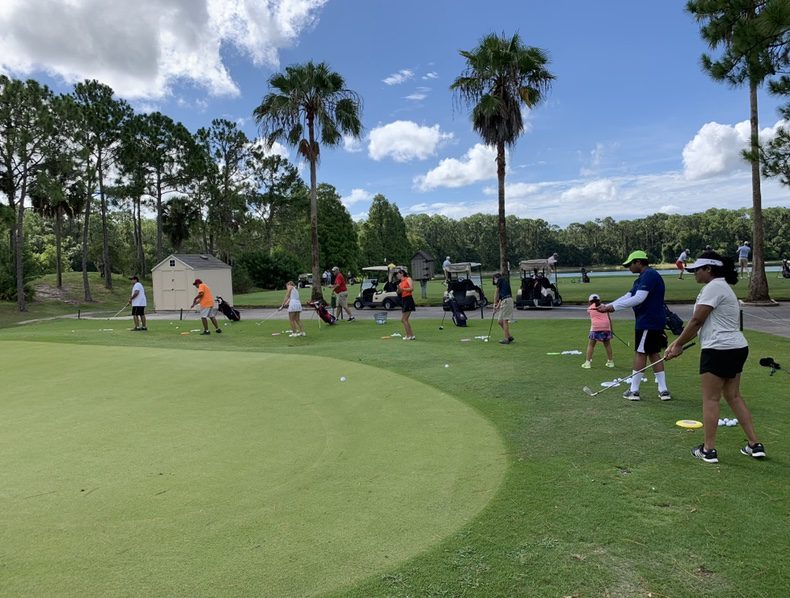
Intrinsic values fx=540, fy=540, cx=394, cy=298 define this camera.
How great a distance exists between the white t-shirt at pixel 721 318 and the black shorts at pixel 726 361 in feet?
0.14

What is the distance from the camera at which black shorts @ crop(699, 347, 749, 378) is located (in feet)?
14.3

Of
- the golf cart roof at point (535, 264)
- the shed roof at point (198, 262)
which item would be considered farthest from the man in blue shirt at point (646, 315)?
the shed roof at point (198, 262)

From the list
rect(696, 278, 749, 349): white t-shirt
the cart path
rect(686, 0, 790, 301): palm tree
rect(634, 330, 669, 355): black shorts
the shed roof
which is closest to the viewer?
rect(696, 278, 749, 349): white t-shirt

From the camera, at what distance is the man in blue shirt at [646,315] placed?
21.2ft

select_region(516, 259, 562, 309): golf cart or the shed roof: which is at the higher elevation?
the shed roof

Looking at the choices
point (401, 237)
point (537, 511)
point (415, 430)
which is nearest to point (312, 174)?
point (415, 430)

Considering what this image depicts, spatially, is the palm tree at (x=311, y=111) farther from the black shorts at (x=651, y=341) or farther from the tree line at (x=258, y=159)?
the black shorts at (x=651, y=341)

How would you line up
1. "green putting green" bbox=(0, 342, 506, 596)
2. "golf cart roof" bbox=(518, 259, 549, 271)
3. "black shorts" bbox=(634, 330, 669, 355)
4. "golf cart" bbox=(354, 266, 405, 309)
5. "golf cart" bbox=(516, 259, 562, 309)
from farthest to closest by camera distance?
"golf cart" bbox=(354, 266, 405, 309) < "golf cart roof" bbox=(518, 259, 549, 271) < "golf cart" bbox=(516, 259, 562, 309) < "black shorts" bbox=(634, 330, 669, 355) < "green putting green" bbox=(0, 342, 506, 596)

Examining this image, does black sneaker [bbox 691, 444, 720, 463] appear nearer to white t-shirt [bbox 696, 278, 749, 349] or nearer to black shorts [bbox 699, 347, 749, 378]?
black shorts [bbox 699, 347, 749, 378]

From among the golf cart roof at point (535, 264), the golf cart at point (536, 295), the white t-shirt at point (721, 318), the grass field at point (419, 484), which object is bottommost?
the grass field at point (419, 484)

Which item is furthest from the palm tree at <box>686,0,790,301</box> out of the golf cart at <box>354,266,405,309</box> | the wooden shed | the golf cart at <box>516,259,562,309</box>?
the wooden shed

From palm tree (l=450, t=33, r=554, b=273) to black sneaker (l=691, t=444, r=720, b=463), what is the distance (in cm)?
1742

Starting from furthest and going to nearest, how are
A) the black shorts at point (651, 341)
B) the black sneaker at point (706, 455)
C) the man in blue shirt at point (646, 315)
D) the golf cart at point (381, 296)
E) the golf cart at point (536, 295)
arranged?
1. the golf cart at point (381, 296)
2. the golf cart at point (536, 295)
3. the black shorts at point (651, 341)
4. the man in blue shirt at point (646, 315)
5. the black sneaker at point (706, 455)

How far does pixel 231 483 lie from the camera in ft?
14.2
